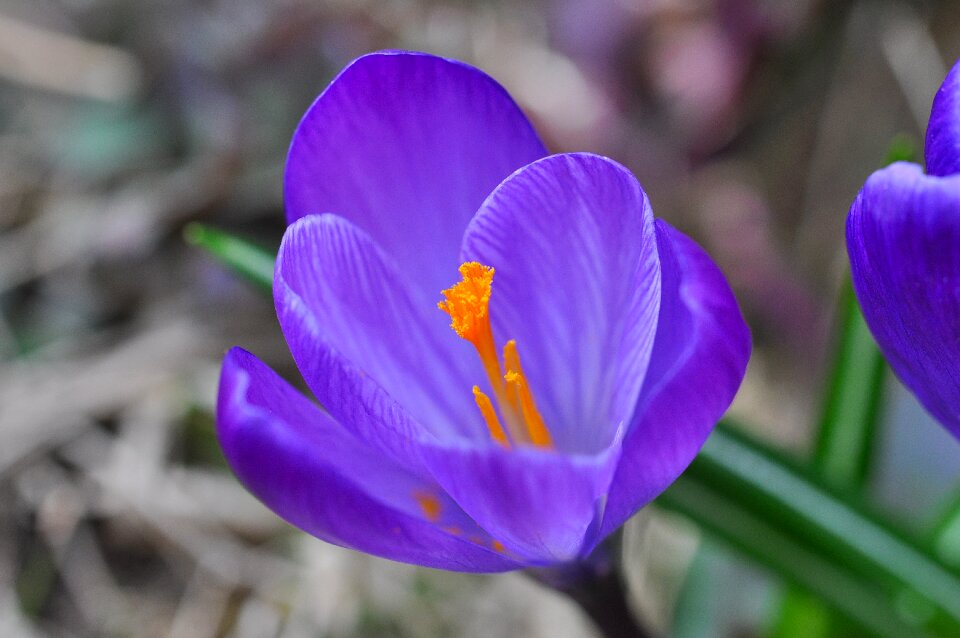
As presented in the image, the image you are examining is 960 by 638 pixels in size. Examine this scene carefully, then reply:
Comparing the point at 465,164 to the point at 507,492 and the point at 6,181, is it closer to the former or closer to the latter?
the point at 507,492

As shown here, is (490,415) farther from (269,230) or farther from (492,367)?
(269,230)

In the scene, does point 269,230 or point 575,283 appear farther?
point 269,230

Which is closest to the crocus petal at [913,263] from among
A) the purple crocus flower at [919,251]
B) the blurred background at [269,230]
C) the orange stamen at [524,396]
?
the purple crocus flower at [919,251]

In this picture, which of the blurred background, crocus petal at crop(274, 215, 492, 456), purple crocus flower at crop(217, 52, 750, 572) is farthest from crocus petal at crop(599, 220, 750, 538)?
the blurred background

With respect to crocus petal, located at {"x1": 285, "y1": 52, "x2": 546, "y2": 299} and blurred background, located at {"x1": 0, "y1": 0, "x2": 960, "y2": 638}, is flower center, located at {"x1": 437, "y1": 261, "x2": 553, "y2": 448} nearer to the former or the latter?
crocus petal, located at {"x1": 285, "y1": 52, "x2": 546, "y2": 299}

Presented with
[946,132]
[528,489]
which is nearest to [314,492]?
[528,489]
